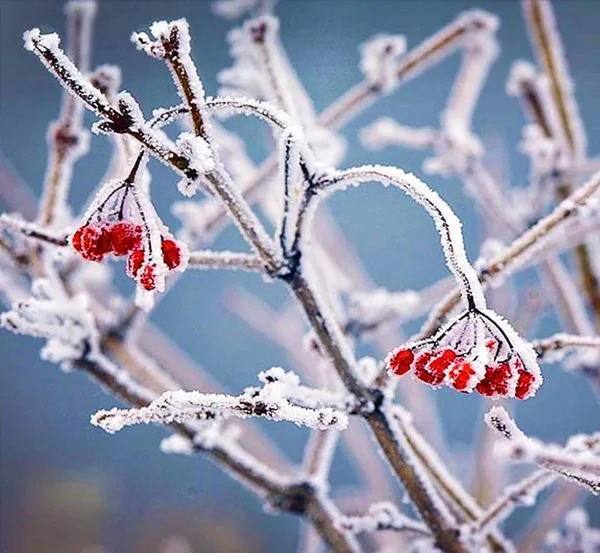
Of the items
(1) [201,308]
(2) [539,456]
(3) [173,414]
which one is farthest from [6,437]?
(2) [539,456]

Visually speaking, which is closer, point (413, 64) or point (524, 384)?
point (524, 384)

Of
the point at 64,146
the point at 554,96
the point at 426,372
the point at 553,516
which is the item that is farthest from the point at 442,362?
the point at 553,516

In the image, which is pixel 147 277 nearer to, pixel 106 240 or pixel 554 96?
pixel 106 240

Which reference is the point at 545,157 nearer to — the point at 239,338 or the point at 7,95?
the point at 7,95

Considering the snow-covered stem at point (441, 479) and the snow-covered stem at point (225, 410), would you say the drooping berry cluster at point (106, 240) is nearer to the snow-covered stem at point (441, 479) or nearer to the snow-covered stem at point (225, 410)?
the snow-covered stem at point (225, 410)

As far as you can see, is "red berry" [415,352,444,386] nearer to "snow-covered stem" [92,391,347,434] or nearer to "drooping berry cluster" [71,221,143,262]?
"snow-covered stem" [92,391,347,434]

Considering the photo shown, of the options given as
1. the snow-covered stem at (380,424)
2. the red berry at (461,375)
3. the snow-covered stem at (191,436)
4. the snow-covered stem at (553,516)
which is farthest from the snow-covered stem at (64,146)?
the snow-covered stem at (553,516)
